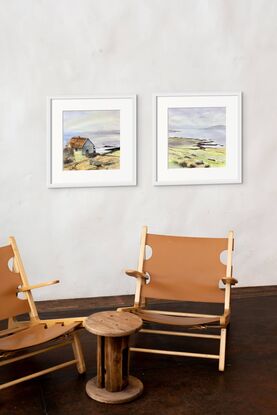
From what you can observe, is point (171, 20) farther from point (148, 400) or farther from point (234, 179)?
point (148, 400)

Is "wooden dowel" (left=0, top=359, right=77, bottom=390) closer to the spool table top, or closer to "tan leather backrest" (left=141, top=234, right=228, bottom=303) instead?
the spool table top

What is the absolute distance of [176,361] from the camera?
11.1 ft

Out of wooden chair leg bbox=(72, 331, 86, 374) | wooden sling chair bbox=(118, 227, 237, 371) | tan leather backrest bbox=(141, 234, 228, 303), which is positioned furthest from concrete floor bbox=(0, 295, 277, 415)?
tan leather backrest bbox=(141, 234, 228, 303)

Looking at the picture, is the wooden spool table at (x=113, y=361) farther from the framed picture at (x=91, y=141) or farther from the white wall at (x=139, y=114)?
the framed picture at (x=91, y=141)

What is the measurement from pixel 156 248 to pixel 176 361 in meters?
0.84

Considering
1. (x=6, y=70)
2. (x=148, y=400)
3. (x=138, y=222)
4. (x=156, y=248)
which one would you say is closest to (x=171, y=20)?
(x=6, y=70)

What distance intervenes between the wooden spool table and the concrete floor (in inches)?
2.2

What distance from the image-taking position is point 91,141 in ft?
15.9

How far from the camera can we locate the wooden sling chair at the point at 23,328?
291 cm

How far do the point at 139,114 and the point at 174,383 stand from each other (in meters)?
2.72

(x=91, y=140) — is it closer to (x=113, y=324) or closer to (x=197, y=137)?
(x=197, y=137)

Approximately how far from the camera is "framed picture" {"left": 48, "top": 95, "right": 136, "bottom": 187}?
15.7 ft

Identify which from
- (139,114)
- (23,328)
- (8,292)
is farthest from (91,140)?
(23,328)

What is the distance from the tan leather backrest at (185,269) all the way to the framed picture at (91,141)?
4.17 feet
